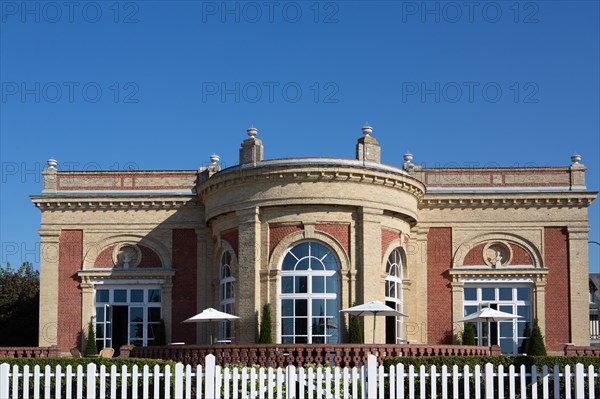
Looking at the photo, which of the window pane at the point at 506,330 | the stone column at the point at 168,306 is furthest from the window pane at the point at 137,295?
the window pane at the point at 506,330

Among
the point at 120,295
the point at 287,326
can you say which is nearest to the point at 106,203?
the point at 120,295

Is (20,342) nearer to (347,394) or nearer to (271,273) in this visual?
(271,273)

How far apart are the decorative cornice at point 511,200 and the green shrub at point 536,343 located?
15.5 ft

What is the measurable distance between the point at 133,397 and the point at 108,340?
19.7 metres

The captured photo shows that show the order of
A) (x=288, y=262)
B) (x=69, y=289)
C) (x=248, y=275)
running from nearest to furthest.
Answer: (x=248, y=275), (x=288, y=262), (x=69, y=289)

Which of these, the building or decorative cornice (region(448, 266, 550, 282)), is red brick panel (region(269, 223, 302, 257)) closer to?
the building

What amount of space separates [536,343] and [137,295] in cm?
1478

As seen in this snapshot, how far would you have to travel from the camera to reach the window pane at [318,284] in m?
31.0

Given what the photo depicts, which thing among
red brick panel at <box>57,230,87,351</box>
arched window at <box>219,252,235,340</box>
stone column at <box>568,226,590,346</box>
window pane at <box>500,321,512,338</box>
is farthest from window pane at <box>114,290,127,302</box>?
stone column at <box>568,226,590,346</box>

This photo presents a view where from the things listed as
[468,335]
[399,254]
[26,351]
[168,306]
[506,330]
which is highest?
[399,254]

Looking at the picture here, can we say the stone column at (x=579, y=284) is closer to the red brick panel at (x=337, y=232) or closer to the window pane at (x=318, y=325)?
the red brick panel at (x=337, y=232)

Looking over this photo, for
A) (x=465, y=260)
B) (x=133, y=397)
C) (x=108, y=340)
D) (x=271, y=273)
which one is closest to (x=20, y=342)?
(x=108, y=340)

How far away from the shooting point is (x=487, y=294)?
35375mm

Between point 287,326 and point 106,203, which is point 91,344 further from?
point 287,326
